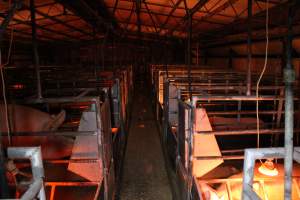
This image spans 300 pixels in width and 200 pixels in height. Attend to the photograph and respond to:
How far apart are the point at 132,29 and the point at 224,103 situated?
9860 mm

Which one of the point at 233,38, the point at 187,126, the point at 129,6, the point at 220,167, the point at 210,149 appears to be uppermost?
the point at 129,6

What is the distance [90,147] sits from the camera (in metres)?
2.83

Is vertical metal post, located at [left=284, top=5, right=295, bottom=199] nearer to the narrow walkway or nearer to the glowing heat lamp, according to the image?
the glowing heat lamp

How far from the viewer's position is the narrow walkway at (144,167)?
424 centimetres

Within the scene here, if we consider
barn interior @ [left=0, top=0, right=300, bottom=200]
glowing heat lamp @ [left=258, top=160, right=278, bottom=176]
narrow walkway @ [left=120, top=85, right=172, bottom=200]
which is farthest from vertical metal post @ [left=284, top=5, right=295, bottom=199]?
narrow walkway @ [left=120, top=85, right=172, bottom=200]

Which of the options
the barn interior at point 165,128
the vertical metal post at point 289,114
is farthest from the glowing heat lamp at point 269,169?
the vertical metal post at point 289,114

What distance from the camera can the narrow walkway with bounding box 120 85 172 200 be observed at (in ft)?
13.9

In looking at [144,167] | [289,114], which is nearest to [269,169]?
[289,114]

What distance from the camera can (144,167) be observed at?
5141 millimetres

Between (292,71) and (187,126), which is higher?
(292,71)

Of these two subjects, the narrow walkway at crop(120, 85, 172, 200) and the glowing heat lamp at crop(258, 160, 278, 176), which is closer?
the glowing heat lamp at crop(258, 160, 278, 176)

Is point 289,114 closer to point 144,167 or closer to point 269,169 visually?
point 269,169

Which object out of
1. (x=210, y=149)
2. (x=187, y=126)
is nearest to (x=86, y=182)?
(x=187, y=126)

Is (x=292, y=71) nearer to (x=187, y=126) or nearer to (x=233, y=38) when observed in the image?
(x=187, y=126)
